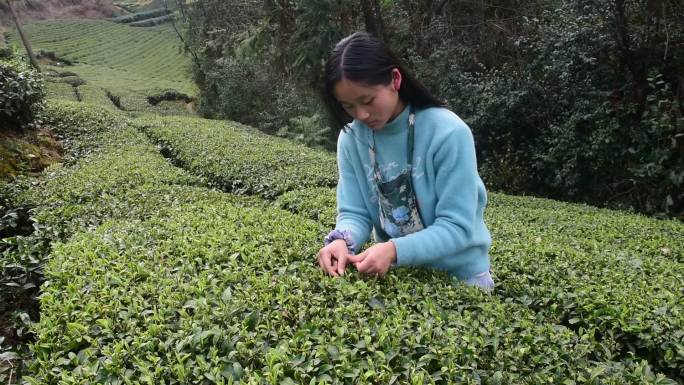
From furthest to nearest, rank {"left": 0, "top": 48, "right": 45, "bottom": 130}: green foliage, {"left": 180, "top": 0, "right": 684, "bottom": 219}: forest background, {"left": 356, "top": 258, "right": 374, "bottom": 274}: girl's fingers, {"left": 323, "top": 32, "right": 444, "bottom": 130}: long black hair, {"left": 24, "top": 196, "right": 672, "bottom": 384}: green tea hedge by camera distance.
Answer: {"left": 180, "top": 0, "right": 684, "bottom": 219}: forest background, {"left": 0, "top": 48, "right": 45, "bottom": 130}: green foliage, {"left": 356, "top": 258, "right": 374, "bottom": 274}: girl's fingers, {"left": 323, "top": 32, "right": 444, "bottom": 130}: long black hair, {"left": 24, "top": 196, "right": 672, "bottom": 384}: green tea hedge

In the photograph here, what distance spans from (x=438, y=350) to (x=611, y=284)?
5.66ft

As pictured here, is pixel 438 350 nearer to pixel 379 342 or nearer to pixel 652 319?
pixel 379 342

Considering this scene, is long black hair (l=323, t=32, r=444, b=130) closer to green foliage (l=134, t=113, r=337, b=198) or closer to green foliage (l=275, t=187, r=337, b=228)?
green foliage (l=275, t=187, r=337, b=228)

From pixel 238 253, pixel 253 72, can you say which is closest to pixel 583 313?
pixel 238 253

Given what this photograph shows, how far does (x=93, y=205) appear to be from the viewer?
4.45m

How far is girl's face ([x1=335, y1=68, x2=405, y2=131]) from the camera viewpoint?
5.88 ft

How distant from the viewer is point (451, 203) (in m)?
1.86

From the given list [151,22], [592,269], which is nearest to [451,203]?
[592,269]

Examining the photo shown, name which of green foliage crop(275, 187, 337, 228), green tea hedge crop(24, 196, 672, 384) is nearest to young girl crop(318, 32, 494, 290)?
green tea hedge crop(24, 196, 672, 384)

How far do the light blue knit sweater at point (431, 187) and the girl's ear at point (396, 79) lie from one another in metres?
0.12

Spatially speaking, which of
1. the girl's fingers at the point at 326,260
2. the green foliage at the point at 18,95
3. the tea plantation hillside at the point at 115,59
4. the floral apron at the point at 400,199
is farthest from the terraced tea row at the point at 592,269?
the tea plantation hillside at the point at 115,59

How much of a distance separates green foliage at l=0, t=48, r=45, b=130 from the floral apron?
6.88m

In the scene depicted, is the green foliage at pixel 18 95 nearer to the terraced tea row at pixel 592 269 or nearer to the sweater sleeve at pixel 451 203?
the terraced tea row at pixel 592 269

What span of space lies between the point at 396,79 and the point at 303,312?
3.10ft
